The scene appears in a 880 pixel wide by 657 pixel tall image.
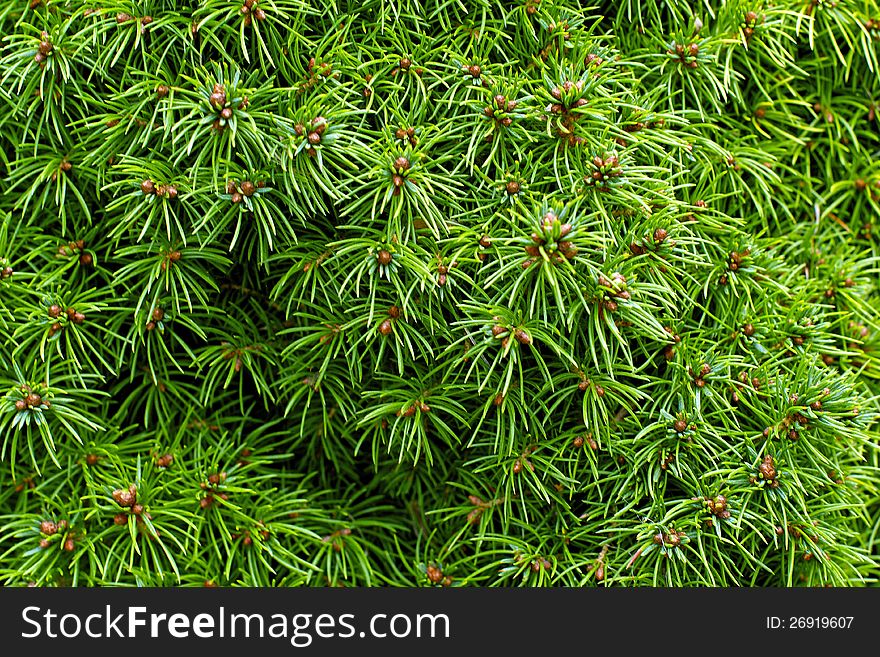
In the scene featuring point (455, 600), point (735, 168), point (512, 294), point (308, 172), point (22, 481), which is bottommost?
point (455, 600)

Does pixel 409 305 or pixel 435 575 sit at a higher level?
pixel 409 305

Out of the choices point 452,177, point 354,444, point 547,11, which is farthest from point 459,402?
point 547,11

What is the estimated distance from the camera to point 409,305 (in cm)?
99

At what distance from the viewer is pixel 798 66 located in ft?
3.98

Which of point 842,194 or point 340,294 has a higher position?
point 842,194

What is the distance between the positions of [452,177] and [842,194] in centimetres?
64

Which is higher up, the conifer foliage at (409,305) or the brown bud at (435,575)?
the conifer foliage at (409,305)

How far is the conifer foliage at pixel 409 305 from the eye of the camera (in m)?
0.98

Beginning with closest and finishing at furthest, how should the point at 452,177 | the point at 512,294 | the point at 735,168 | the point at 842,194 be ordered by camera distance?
the point at 512,294, the point at 452,177, the point at 735,168, the point at 842,194

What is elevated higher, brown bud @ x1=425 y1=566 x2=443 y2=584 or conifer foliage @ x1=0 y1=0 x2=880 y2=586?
conifer foliage @ x1=0 y1=0 x2=880 y2=586

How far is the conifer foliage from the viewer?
0.98 m

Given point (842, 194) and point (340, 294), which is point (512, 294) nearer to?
point (340, 294)

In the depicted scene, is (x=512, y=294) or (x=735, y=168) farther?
(x=735, y=168)

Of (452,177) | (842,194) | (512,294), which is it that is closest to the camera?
(512,294)
